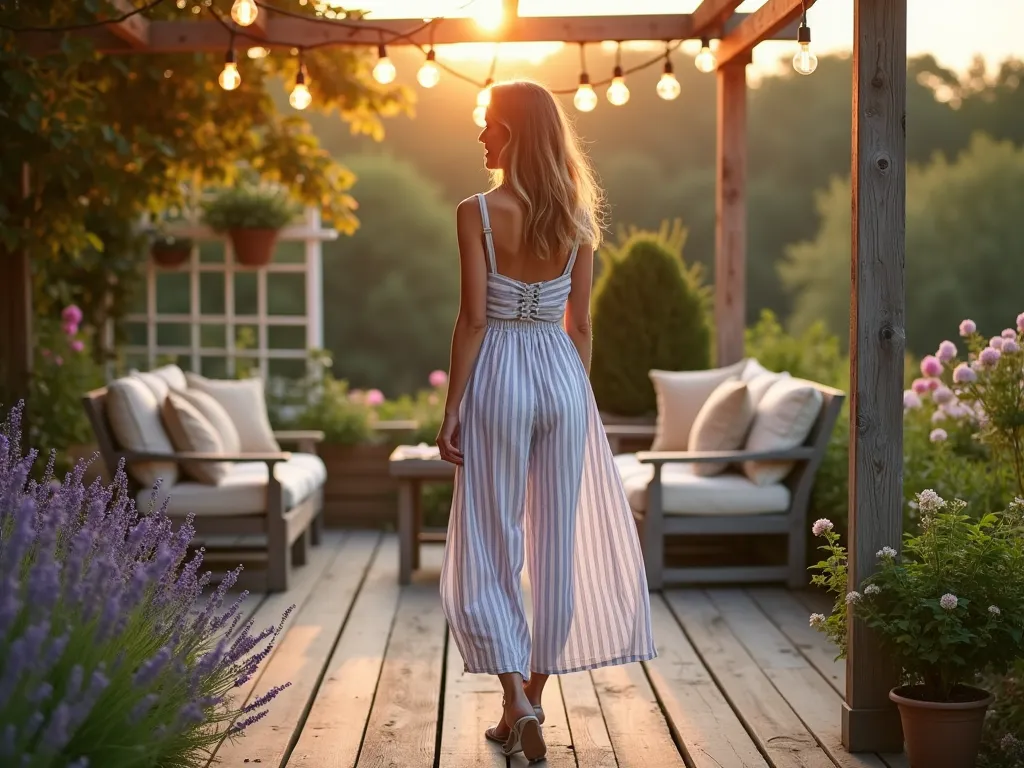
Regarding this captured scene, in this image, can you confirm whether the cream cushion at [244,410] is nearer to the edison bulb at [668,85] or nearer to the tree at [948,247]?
the edison bulb at [668,85]

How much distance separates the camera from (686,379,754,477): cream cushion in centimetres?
602

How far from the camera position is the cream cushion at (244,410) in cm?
667

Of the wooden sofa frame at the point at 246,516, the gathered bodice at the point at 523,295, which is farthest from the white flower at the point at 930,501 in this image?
the wooden sofa frame at the point at 246,516

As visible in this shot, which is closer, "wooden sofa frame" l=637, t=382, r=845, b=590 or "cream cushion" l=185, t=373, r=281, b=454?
"wooden sofa frame" l=637, t=382, r=845, b=590

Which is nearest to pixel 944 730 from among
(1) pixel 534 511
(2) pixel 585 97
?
(1) pixel 534 511

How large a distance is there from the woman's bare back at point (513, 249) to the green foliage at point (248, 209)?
17.6 feet

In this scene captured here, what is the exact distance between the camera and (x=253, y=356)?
886 cm

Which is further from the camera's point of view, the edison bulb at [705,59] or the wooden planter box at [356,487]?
the wooden planter box at [356,487]

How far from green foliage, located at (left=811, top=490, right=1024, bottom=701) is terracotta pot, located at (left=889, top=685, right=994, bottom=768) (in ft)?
0.26

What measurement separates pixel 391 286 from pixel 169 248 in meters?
11.8

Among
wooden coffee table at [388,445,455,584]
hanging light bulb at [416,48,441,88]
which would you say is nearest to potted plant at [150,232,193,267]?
wooden coffee table at [388,445,455,584]

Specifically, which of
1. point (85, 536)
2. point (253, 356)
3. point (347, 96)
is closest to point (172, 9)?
point (347, 96)

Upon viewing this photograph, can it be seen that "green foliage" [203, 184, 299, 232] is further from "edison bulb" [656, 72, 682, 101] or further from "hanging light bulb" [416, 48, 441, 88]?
"edison bulb" [656, 72, 682, 101]

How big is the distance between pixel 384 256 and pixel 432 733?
17362mm
